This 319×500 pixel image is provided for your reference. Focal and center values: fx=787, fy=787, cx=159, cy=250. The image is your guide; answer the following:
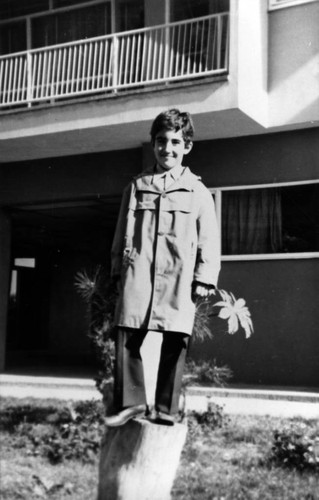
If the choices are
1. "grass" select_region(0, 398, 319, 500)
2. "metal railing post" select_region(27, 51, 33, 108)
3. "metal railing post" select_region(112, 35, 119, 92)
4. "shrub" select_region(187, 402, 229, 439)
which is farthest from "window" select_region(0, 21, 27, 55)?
"shrub" select_region(187, 402, 229, 439)

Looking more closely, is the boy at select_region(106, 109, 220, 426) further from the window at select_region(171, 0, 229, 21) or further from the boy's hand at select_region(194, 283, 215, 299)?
the window at select_region(171, 0, 229, 21)

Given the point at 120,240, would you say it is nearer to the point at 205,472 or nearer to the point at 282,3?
the point at 205,472

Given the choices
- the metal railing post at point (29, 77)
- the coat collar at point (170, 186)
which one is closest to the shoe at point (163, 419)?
the coat collar at point (170, 186)

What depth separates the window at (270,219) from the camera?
36.0 feet

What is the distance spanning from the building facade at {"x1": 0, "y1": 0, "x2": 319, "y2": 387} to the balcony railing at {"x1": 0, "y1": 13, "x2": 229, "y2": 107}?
1.3 inches

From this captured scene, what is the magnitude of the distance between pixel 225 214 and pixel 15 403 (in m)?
4.20

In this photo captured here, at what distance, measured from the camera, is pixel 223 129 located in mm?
10969

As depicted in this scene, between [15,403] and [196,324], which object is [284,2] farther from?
[15,403]

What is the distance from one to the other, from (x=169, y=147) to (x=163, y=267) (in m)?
0.72

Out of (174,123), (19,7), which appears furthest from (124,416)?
(19,7)

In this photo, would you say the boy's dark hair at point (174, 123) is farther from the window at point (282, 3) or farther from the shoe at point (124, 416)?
the window at point (282, 3)

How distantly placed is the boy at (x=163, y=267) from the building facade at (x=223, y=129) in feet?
18.1

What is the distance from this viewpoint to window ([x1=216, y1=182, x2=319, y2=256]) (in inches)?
432

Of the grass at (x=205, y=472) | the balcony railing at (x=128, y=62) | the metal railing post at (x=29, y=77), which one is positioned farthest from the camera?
the metal railing post at (x=29, y=77)
